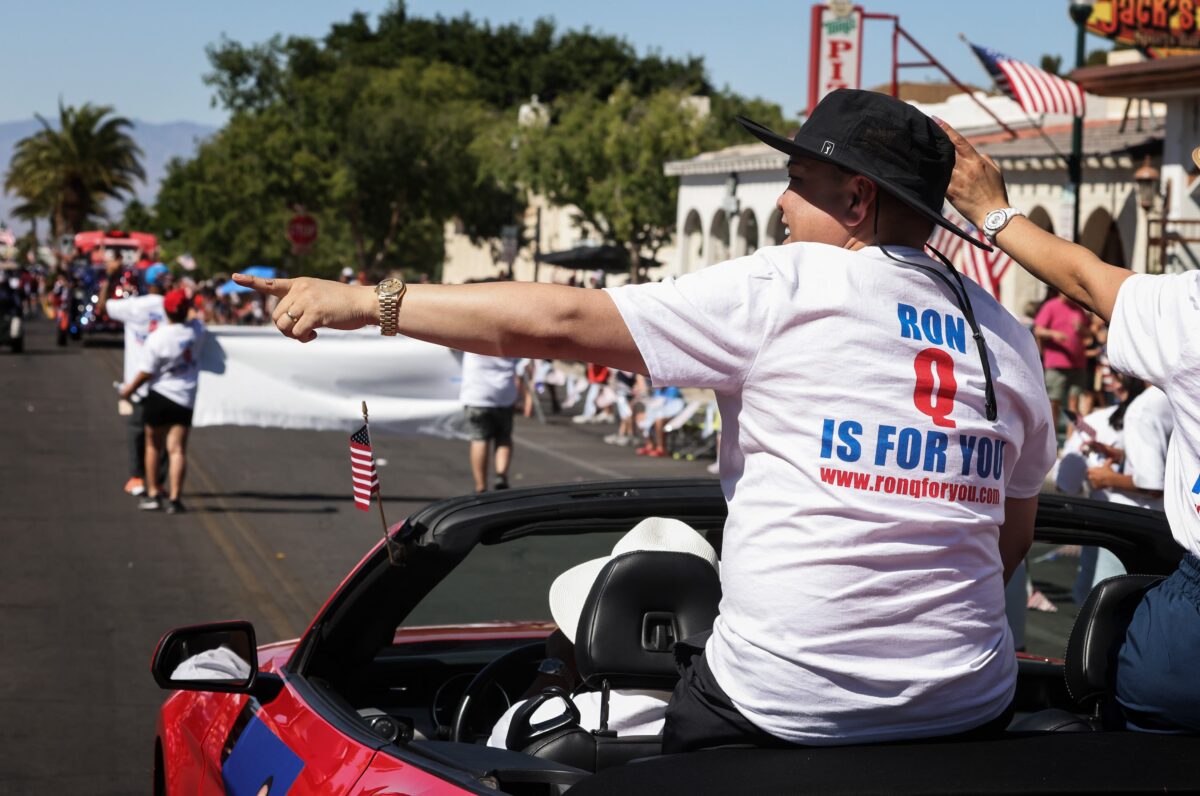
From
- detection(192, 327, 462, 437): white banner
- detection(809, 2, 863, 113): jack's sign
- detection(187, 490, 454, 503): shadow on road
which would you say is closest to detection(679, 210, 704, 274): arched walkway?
detection(809, 2, 863, 113): jack's sign

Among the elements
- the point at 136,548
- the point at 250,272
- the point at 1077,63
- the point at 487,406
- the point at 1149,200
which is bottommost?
the point at 136,548

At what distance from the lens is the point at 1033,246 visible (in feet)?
9.75

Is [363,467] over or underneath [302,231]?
over

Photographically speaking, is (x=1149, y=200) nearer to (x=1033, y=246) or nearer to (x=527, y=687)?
(x=527, y=687)

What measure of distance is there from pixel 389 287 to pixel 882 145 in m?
0.85

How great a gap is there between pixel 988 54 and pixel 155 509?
44.4 ft

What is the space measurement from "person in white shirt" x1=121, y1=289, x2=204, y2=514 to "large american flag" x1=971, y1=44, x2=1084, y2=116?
1244cm

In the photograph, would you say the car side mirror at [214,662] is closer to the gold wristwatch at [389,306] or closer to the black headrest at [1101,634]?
the gold wristwatch at [389,306]

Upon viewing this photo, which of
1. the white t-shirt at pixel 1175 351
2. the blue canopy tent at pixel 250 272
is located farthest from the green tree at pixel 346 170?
the white t-shirt at pixel 1175 351

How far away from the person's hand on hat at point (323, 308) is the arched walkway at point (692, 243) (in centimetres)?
3968

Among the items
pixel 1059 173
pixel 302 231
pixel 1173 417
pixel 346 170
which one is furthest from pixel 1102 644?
pixel 346 170

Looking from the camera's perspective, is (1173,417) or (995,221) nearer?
(1173,417)

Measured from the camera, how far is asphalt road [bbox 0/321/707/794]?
6977 mm

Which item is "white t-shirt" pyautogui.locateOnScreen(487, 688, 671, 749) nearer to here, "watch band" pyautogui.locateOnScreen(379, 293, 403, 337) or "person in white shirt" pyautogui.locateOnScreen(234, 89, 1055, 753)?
"person in white shirt" pyautogui.locateOnScreen(234, 89, 1055, 753)
